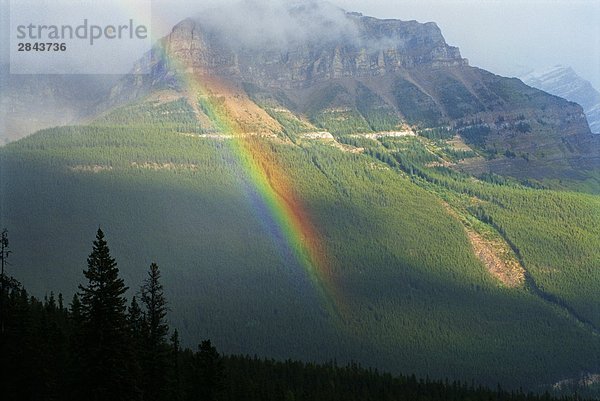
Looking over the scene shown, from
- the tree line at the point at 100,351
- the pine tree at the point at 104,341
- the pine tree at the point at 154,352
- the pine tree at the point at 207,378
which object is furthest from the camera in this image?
the pine tree at the point at 207,378

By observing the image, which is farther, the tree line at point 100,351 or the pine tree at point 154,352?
the pine tree at point 154,352

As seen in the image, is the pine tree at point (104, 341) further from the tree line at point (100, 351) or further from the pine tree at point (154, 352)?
the pine tree at point (154, 352)

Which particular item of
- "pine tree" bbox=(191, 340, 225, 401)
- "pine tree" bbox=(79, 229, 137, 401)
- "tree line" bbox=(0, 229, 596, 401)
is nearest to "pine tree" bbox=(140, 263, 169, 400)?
"tree line" bbox=(0, 229, 596, 401)

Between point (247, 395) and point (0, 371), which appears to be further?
point (247, 395)

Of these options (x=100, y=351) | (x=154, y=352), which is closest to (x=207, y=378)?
(x=154, y=352)

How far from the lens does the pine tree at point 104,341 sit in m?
62.6

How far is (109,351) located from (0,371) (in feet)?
45.4

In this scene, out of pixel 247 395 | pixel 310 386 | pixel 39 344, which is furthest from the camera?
pixel 310 386

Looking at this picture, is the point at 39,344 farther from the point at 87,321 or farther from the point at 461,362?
the point at 461,362

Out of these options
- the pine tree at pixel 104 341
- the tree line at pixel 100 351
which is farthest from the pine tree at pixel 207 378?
the pine tree at pixel 104 341

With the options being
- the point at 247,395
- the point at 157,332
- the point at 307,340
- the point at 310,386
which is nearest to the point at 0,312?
the point at 157,332

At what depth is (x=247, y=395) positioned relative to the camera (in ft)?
352

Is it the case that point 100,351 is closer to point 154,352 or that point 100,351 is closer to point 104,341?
point 104,341

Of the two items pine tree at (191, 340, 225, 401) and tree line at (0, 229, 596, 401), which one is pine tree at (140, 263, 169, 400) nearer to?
tree line at (0, 229, 596, 401)
